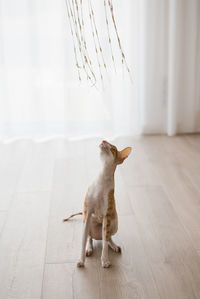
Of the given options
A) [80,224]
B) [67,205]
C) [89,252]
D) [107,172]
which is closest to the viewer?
[107,172]

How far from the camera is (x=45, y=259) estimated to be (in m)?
1.69

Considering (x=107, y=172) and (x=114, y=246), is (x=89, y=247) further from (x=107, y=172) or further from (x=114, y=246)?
(x=107, y=172)

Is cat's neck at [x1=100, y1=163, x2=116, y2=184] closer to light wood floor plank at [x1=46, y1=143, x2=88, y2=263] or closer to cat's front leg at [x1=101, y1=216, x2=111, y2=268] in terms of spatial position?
cat's front leg at [x1=101, y1=216, x2=111, y2=268]

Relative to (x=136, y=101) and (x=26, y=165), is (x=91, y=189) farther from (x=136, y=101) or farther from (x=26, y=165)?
(x=136, y=101)

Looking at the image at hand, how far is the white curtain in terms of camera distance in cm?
313

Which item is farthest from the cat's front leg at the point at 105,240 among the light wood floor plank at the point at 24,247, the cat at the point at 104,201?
the light wood floor plank at the point at 24,247

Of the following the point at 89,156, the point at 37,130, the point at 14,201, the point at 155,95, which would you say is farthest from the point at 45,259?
the point at 155,95

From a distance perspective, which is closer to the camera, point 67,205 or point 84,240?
point 84,240

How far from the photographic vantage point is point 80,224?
1979mm

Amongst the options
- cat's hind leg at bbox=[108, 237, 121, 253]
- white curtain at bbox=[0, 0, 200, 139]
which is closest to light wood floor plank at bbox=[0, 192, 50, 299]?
cat's hind leg at bbox=[108, 237, 121, 253]

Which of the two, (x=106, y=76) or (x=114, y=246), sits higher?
(x=106, y=76)

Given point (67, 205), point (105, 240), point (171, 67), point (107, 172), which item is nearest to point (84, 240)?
point (105, 240)

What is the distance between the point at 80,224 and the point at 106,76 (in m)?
1.58

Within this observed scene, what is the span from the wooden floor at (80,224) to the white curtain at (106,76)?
299 mm
